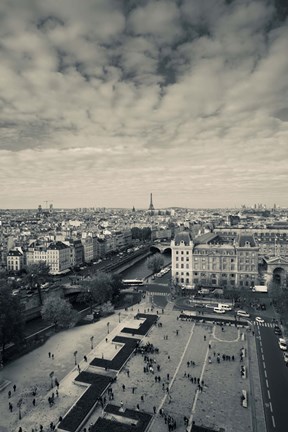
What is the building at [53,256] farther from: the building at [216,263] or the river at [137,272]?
the building at [216,263]

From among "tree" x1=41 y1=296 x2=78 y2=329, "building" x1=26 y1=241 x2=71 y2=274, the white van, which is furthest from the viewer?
"building" x1=26 y1=241 x2=71 y2=274

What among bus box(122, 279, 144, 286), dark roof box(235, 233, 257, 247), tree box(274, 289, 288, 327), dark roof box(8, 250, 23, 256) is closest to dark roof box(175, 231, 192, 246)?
dark roof box(235, 233, 257, 247)

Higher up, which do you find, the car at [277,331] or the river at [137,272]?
the car at [277,331]

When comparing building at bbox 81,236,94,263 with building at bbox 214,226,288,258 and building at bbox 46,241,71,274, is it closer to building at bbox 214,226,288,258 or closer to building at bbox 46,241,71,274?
building at bbox 46,241,71,274

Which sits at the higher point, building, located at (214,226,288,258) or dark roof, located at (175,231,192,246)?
dark roof, located at (175,231,192,246)

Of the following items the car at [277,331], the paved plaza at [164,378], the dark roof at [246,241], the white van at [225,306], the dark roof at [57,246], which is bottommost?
the paved plaza at [164,378]

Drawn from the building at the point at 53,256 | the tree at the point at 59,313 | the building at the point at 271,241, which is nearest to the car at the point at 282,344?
the tree at the point at 59,313

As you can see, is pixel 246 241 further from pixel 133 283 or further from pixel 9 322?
pixel 9 322
